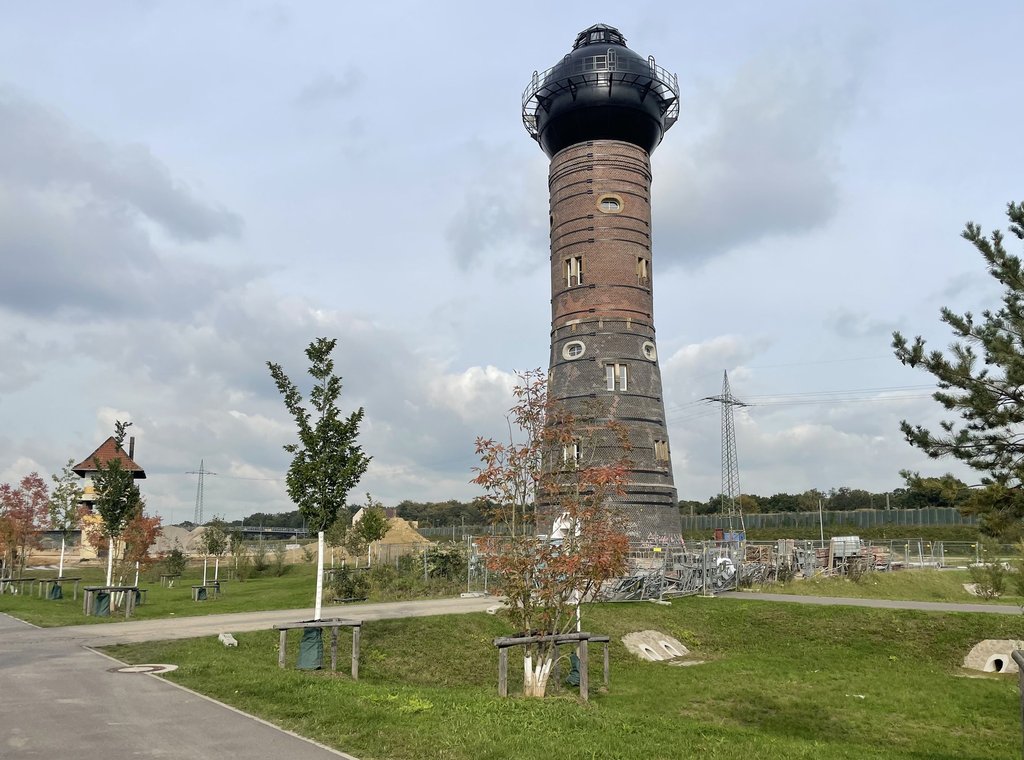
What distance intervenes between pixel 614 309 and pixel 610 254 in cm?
279

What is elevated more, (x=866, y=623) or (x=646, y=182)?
(x=646, y=182)

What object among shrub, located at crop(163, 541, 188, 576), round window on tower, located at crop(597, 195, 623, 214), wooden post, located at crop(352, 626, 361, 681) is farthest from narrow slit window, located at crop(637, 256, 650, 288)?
shrub, located at crop(163, 541, 188, 576)

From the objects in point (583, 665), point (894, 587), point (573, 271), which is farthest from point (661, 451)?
point (583, 665)

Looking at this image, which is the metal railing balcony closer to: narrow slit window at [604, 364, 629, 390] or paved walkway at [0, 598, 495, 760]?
narrow slit window at [604, 364, 629, 390]

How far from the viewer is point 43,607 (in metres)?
26.5

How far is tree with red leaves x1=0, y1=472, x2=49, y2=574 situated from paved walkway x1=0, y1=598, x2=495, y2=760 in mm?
26180

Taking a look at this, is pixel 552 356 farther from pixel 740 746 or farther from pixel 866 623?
pixel 740 746

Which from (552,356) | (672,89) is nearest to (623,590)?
(552,356)

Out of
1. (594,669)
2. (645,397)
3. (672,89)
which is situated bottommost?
(594,669)

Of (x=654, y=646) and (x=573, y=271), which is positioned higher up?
(x=573, y=271)

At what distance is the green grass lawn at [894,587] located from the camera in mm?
31344

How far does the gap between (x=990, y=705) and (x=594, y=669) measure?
7857 mm

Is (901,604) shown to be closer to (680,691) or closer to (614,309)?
(680,691)

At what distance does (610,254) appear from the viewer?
39.4 metres
